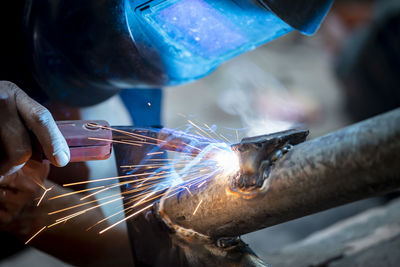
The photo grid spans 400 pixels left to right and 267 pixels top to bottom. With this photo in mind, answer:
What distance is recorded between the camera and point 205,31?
1.38 meters

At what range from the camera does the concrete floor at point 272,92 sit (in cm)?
523

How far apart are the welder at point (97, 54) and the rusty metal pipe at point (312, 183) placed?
423 mm

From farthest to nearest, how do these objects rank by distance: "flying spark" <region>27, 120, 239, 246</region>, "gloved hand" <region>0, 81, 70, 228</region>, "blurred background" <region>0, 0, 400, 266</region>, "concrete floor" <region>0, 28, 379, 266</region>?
"concrete floor" <region>0, 28, 379, 266</region> → "blurred background" <region>0, 0, 400, 266</region> → "flying spark" <region>27, 120, 239, 246</region> → "gloved hand" <region>0, 81, 70, 228</region>

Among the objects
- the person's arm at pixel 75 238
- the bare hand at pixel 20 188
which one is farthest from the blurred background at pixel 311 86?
the bare hand at pixel 20 188

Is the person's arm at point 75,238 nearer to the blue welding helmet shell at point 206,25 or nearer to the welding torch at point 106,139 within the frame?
the welding torch at point 106,139

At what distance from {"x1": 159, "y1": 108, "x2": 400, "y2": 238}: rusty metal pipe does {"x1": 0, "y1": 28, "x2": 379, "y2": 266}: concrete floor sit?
295 cm

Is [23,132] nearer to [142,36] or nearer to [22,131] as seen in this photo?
[22,131]

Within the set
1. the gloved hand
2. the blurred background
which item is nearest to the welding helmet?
the gloved hand

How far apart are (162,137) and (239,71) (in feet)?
17.8

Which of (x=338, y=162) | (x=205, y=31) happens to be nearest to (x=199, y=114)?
(x=205, y=31)

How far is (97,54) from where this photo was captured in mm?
1396

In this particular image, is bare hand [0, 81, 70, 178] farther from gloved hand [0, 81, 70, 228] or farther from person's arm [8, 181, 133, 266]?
person's arm [8, 181, 133, 266]

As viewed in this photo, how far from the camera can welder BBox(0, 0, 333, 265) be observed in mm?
1170

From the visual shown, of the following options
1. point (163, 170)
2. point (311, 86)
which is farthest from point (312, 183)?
point (311, 86)
